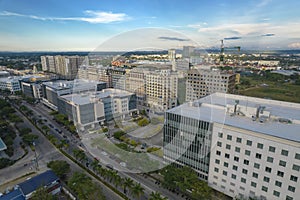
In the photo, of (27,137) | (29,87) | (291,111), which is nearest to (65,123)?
(27,137)

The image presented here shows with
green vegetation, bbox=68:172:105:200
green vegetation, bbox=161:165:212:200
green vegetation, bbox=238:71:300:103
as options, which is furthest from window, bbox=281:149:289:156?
green vegetation, bbox=238:71:300:103

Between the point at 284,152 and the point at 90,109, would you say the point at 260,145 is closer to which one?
the point at 284,152

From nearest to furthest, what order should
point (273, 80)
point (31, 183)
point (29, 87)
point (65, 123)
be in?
point (31, 183) < point (65, 123) < point (29, 87) < point (273, 80)

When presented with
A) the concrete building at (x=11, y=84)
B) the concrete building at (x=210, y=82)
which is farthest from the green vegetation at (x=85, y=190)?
the concrete building at (x=11, y=84)

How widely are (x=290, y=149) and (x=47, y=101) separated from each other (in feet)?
71.2

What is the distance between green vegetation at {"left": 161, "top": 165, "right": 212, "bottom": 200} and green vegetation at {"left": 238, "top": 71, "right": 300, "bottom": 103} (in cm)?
2053

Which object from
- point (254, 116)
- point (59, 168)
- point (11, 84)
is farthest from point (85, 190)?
point (11, 84)

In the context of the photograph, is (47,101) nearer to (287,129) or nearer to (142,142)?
(142,142)

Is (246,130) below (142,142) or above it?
above

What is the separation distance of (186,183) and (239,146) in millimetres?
2528

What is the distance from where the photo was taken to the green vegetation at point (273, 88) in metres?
23.4

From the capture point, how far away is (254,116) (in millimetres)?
7461

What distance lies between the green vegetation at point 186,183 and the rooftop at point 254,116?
2413mm

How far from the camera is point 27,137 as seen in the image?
11.7m
